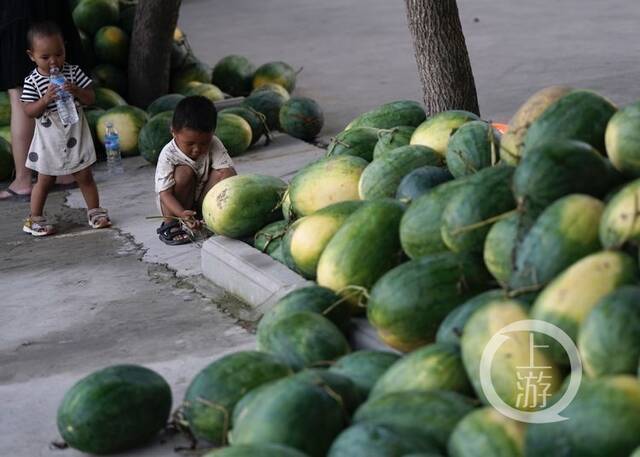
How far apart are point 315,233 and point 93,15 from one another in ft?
15.7

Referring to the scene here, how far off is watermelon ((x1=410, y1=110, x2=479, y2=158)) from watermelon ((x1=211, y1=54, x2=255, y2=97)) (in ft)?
13.6

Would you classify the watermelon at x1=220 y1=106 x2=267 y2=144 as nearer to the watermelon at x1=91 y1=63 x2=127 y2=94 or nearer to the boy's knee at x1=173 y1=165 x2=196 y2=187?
the watermelon at x1=91 y1=63 x2=127 y2=94

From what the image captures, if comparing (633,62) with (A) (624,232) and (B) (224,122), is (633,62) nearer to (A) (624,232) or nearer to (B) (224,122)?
(B) (224,122)

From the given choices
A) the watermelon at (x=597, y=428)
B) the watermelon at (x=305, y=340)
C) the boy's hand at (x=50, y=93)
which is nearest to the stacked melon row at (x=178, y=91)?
the boy's hand at (x=50, y=93)

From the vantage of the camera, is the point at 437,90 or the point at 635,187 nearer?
the point at 635,187

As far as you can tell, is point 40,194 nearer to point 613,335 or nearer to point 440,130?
point 440,130

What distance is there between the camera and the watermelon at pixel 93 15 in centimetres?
827

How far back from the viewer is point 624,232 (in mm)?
2861

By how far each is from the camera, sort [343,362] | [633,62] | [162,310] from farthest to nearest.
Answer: [633,62] → [162,310] → [343,362]

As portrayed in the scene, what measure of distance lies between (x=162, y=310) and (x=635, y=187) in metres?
2.31

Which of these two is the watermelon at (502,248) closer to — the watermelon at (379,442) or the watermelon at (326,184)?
the watermelon at (379,442)

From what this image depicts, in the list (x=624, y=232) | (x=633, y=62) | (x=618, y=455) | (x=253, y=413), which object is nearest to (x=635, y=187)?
(x=624, y=232)

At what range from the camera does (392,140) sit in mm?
4680

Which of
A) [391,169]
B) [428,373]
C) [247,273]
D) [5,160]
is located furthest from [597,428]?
[5,160]
